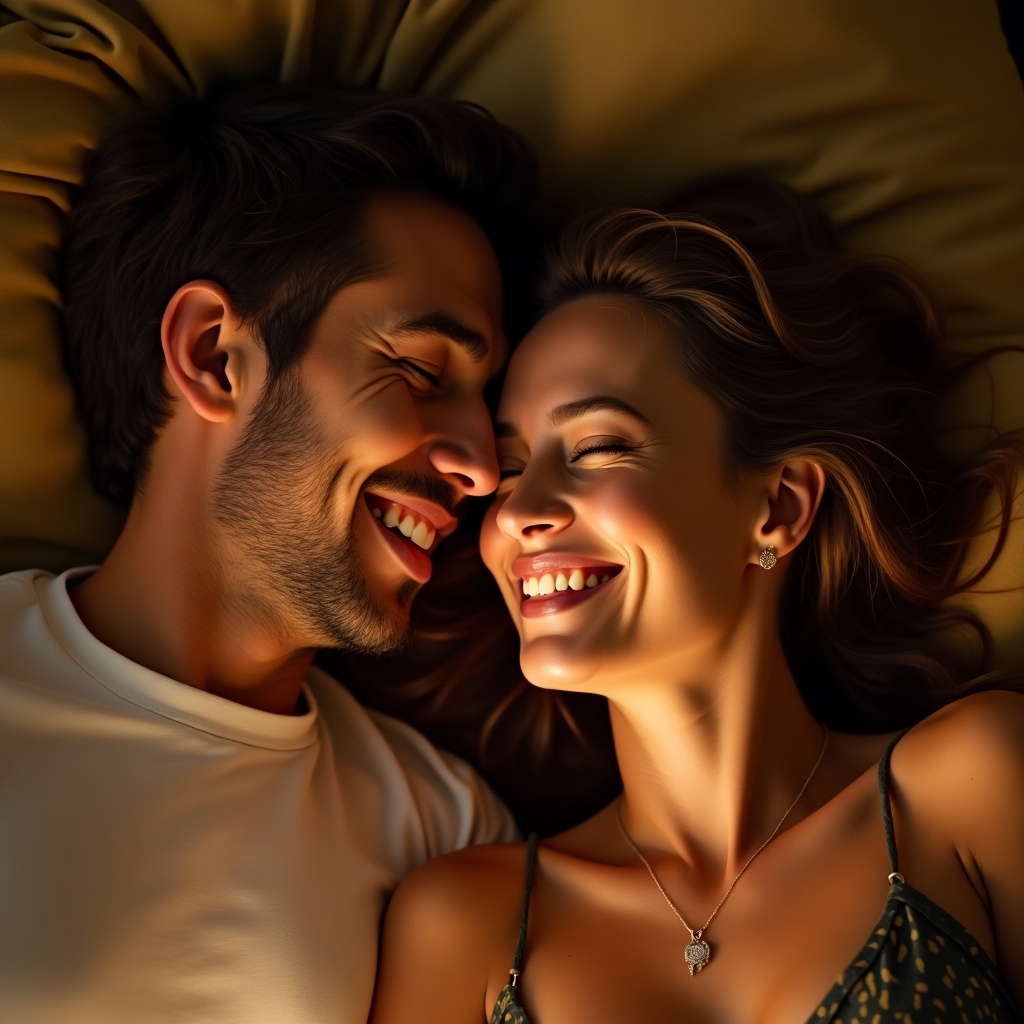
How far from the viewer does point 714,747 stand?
2076mm

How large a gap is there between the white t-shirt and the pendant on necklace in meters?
0.56

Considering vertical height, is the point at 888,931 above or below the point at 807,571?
below

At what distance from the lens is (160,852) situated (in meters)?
1.87

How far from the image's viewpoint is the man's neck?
6.87 feet

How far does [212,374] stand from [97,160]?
0.51 m

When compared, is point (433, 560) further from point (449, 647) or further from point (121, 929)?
point (121, 929)

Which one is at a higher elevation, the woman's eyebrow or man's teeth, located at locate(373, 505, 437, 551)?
the woman's eyebrow

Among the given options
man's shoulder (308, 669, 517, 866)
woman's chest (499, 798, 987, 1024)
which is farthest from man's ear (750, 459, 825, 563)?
man's shoulder (308, 669, 517, 866)

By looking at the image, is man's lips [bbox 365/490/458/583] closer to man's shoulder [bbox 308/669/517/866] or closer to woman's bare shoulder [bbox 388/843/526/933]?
man's shoulder [bbox 308/669/517/866]

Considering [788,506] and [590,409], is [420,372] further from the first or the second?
[788,506]

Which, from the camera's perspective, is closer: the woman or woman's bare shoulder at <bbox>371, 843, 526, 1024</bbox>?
the woman

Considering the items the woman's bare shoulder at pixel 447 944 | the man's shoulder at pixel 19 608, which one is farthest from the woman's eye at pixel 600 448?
the man's shoulder at pixel 19 608

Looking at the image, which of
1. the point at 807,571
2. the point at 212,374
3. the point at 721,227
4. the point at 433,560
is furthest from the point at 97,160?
the point at 807,571

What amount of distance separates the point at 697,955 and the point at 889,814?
39 cm
